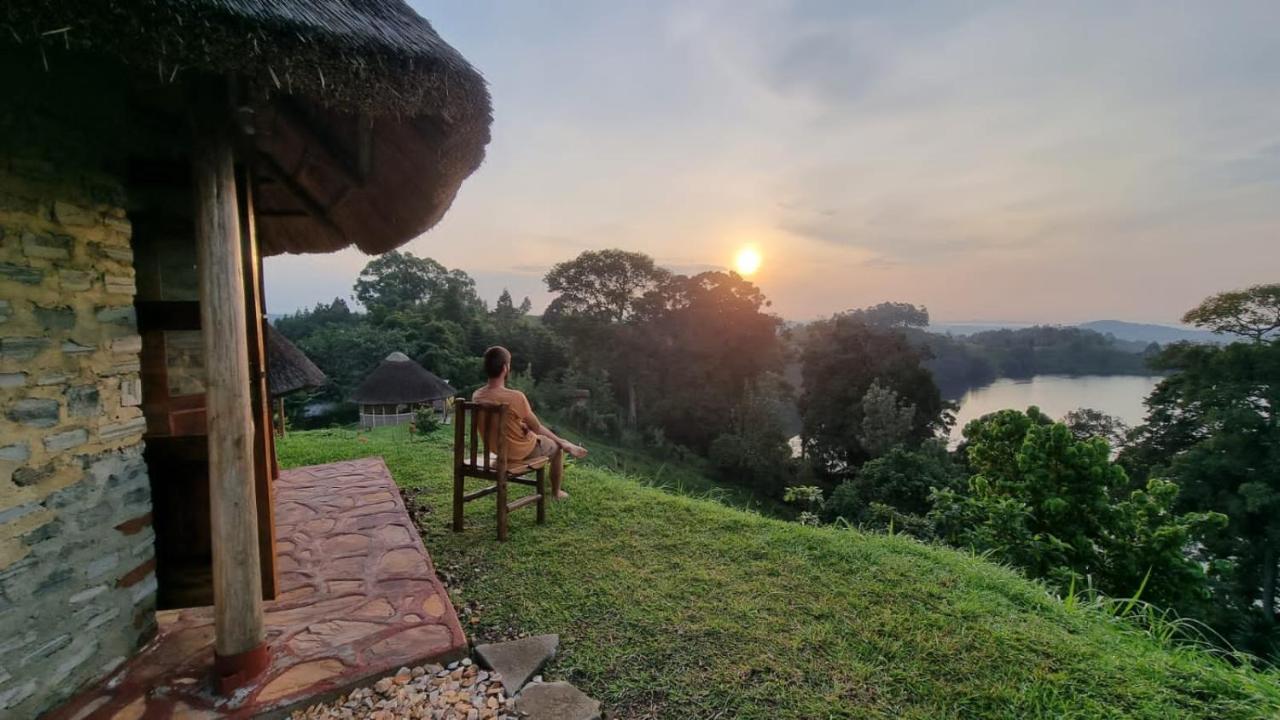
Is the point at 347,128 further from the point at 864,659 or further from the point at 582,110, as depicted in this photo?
the point at 582,110

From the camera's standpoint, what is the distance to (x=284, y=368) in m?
5.66

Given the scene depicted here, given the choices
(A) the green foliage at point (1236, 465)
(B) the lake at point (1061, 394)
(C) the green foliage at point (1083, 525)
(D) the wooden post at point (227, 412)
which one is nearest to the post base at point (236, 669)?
(D) the wooden post at point (227, 412)

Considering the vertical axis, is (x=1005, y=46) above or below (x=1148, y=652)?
above

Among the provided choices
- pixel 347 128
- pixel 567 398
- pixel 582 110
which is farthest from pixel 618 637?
pixel 567 398

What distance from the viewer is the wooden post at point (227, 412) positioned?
1.70 metres

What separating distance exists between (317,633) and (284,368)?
4.52 m

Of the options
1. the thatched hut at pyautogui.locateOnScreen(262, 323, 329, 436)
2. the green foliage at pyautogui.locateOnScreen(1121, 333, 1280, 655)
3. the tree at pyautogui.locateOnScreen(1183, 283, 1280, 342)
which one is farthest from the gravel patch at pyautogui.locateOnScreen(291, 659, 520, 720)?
the tree at pyautogui.locateOnScreen(1183, 283, 1280, 342)

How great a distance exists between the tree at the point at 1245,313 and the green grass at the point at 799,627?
1552 centimetres

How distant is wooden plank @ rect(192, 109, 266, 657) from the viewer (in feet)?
5.57

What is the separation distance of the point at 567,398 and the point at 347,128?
746 inches

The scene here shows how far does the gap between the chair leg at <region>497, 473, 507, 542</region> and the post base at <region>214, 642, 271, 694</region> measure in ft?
4.76

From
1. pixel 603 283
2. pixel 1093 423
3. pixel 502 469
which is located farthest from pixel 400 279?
pixel 1093 423

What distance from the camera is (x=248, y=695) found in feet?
5.79

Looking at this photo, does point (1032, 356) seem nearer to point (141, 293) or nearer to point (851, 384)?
point (851, 384)
